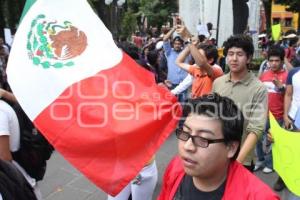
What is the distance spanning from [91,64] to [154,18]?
145 ft

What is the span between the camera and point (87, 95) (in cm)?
303

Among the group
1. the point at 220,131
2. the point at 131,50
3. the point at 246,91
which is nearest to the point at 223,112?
the point at 220,131

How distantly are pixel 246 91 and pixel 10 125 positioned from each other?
1665 millimetres

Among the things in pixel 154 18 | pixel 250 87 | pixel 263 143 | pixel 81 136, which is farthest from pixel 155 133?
pixel 154 18

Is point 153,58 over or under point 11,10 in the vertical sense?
over

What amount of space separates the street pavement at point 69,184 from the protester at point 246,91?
221 centimetres

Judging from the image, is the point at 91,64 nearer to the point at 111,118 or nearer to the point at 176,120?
the point at 111,118

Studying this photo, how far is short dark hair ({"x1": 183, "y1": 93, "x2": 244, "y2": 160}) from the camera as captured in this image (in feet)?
6.68

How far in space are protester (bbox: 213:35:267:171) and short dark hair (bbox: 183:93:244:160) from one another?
3.87 ft

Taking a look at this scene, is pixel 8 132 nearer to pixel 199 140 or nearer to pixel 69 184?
pixel 199 140

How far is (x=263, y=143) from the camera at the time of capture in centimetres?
626

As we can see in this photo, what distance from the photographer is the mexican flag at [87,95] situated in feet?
9.36

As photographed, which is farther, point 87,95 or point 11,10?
point 11,10

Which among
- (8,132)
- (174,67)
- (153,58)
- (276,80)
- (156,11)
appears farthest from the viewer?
(156,11)
